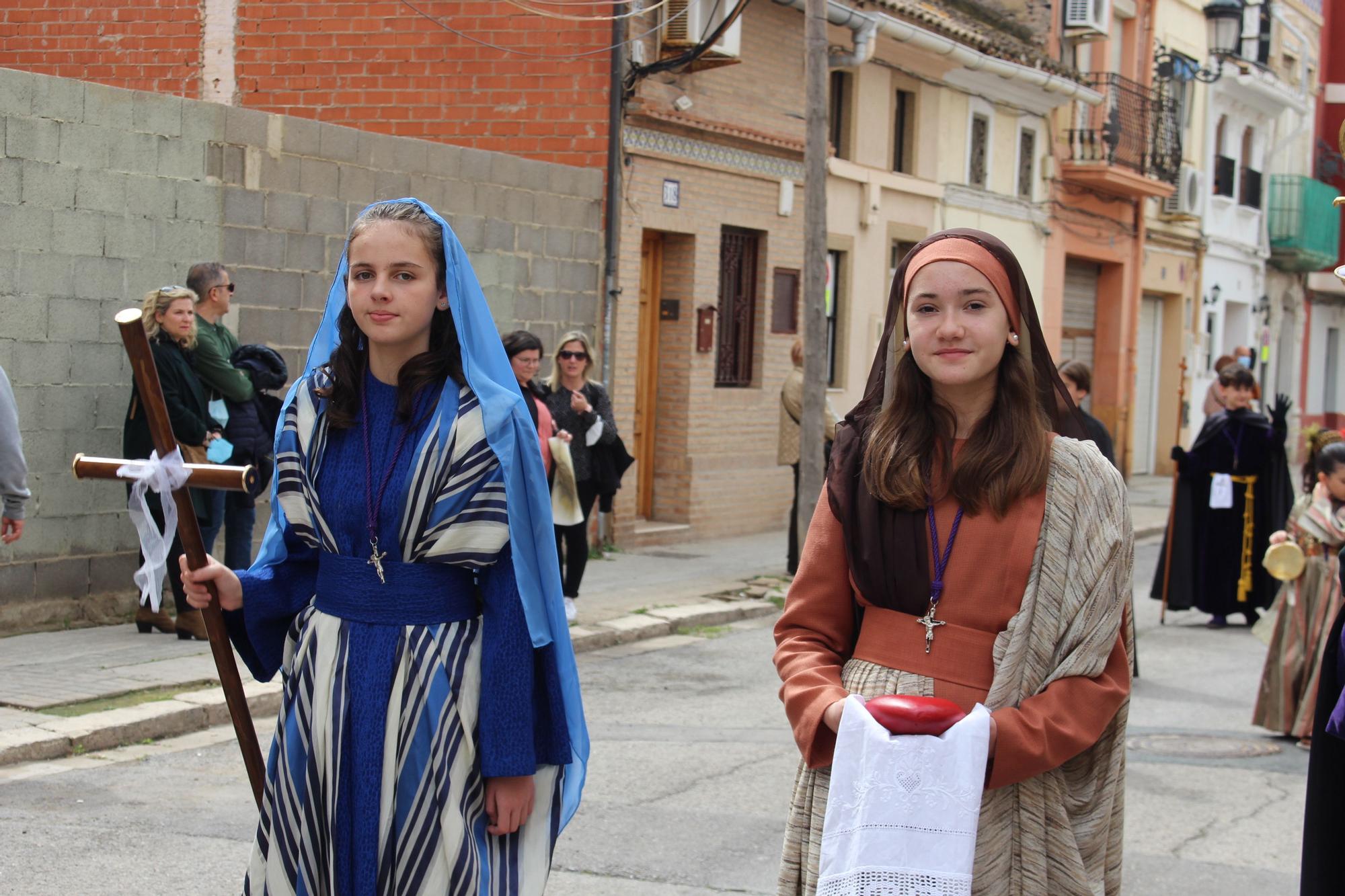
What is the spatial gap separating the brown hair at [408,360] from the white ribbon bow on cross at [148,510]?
0.34 metres

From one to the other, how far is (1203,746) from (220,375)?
5.37 m

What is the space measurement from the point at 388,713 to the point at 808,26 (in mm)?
9864

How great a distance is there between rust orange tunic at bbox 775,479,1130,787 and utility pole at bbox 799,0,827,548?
30.7ft

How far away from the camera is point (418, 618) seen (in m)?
3.23

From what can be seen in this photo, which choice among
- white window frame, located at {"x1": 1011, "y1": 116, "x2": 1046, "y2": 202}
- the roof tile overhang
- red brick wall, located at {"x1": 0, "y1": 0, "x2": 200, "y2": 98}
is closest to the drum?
the roof tile overhang

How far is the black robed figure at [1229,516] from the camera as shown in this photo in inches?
470

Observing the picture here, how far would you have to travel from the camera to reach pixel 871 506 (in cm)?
288

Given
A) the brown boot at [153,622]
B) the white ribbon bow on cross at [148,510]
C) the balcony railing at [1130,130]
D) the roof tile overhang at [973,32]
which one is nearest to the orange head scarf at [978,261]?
Answer: the white ribbon bow on cross at [148,510]

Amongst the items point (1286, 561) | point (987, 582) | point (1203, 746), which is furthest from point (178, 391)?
point (987, 582)

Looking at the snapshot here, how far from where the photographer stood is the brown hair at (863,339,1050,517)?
2811mm

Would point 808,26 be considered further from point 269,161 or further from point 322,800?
point 322,800

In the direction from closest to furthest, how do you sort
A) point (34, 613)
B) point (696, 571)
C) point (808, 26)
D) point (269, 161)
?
point (34, 613) < point (269, 161) < point (808, 26) < point (696, 571)

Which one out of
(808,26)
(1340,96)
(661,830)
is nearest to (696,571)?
(808,26)

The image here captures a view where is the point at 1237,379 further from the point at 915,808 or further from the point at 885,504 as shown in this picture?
the point at 915,808
